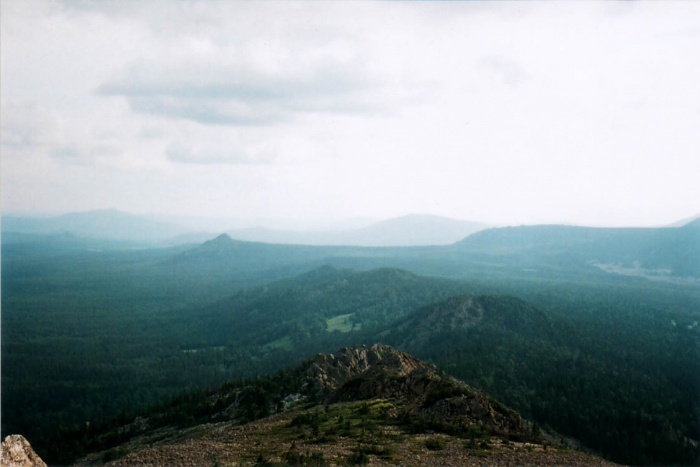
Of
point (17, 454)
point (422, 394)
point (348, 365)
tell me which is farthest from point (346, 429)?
point (348, 365)

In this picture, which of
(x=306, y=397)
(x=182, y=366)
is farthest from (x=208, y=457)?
(x=182, y=366)

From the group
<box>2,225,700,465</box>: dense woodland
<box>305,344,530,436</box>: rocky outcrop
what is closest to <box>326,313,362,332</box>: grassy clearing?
<box>2,225,700,465</box>: dense woodland

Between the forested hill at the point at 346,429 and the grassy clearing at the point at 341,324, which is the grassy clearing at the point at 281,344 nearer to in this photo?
the grassy clearing at the point at 341,324

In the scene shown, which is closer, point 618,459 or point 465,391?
point 465,391

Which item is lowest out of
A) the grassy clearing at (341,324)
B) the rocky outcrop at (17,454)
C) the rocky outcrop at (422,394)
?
the grassy clearing at (341,324)

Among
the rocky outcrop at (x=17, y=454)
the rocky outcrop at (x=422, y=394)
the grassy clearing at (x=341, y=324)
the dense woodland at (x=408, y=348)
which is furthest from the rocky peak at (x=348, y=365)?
the grassy clearing at (x=341, y=324)

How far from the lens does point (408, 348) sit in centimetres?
10450

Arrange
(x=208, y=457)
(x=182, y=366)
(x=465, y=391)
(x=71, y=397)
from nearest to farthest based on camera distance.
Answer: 1. (x=208, y=457)
2. (x=465, y=391)
3. (x=71, y=397)
4. (x=182, y=366)

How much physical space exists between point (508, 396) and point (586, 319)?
70.0 meters

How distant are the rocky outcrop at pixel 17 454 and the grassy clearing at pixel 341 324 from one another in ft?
420

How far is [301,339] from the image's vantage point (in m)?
138

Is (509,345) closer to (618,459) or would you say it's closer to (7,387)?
(618,459)

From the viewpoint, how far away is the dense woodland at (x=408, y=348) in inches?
2576

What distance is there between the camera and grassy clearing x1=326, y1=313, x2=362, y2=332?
478ft
